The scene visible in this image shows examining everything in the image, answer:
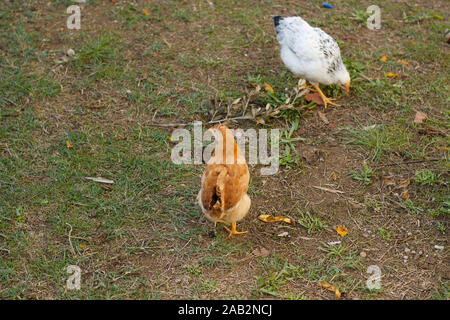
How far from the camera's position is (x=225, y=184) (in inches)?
133

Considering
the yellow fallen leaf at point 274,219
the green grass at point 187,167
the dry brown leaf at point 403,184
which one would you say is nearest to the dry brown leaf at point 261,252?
the green grass at point 187,167

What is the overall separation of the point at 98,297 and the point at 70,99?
8.40 ft

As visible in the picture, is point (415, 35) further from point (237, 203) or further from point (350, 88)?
point (237, 203)

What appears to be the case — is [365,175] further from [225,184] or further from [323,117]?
[225,184]

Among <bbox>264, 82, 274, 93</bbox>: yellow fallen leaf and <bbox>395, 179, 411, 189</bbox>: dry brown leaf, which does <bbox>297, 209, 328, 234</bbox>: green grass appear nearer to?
<bbox>395, 179, 411, 189</bbox>: dry brown leaf

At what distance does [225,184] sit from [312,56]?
218cm

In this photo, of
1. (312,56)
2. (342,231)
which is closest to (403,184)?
(342,231)

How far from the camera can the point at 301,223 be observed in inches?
156

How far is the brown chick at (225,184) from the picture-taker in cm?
336

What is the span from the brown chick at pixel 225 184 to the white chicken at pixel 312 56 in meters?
1.73

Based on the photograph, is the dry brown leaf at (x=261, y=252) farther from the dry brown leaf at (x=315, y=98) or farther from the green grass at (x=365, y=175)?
the dry brown leaf at (x=315, y=98)

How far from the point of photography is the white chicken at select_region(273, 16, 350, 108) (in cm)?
490

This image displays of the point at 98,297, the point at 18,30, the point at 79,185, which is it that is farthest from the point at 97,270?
the point at 18,30
